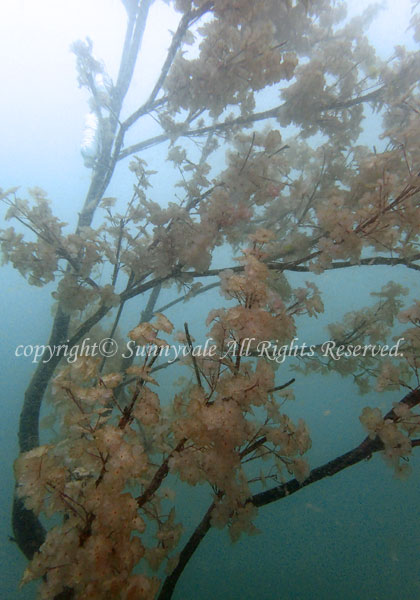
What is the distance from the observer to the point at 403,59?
3.81m

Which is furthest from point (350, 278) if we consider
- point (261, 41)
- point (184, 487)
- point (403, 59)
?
point (261, 41)

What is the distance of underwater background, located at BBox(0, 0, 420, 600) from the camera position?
998 cm

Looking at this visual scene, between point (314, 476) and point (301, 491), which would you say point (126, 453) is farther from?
point (301, 491)

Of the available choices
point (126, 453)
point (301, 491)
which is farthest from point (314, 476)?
point (301, 491)

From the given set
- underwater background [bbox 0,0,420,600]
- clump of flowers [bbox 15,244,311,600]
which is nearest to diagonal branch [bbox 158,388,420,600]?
clump of flowers [bbox 15,244,311,600]

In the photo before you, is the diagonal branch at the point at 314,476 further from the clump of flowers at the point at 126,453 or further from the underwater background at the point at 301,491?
the underwater background at the point at 301,491

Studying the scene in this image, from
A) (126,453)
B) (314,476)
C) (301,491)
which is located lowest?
(301,491)

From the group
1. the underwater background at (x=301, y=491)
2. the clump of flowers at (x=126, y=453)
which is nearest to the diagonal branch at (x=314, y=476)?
the clump of flowers at (x=126, y=453)

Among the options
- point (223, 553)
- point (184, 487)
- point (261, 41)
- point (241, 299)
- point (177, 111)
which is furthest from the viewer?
point (184, 487)

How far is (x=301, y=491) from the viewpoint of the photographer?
13.5 metres

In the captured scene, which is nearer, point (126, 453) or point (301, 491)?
point (126, 453)

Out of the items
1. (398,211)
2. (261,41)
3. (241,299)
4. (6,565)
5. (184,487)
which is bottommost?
(6,565)

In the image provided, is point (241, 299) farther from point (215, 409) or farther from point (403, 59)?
point (403, 59)

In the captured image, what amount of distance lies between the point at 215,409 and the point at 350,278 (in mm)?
27663
